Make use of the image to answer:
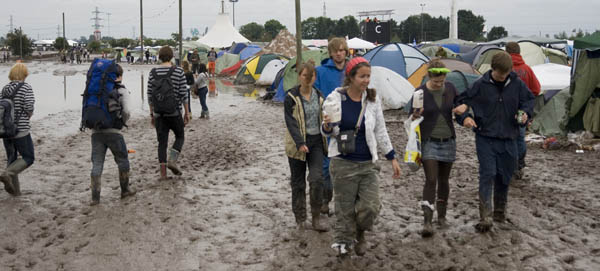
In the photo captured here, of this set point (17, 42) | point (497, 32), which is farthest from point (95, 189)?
point (497, 32)

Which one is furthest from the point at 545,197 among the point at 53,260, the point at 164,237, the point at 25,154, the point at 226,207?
the point at 25,154

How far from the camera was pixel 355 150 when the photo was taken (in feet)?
16.0

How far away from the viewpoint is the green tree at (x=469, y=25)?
117188mm

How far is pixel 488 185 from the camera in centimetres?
577

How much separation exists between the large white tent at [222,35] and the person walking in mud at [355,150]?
54.2 m

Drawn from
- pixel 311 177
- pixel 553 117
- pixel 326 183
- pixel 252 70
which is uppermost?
pixel 252 70

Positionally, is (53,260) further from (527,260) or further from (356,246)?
(527,260)

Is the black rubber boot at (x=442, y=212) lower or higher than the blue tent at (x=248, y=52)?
lower

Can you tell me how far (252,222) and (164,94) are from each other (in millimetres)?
2226

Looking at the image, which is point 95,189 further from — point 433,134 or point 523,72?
point 523,72

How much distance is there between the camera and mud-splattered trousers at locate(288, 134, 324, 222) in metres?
5.65

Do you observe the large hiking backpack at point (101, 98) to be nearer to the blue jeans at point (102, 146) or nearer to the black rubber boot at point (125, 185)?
the blue jeans at point (102, 146)

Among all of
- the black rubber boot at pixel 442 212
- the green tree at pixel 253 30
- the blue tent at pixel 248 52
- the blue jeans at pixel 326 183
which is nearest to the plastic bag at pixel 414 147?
the black rubber boot at pixel 442 212

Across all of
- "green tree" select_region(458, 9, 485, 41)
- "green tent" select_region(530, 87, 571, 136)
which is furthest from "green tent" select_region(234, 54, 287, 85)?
"green tree" select_region(458, 9, 485, 41)
